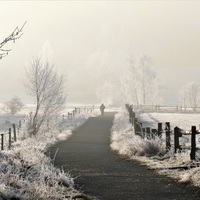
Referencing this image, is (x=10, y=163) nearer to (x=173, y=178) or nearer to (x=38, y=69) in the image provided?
(x=173, y=178)

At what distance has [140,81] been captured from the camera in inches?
3206

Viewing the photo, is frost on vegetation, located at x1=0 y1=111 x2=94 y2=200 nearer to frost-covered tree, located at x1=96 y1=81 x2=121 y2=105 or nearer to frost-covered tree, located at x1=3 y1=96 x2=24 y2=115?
frost-covered tree, located at x1=3 y1=96 x2=24 y2=115

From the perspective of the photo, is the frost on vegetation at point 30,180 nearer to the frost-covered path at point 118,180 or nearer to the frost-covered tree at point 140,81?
the frost-covered path at point 118,180

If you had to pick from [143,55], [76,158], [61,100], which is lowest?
[76,158]

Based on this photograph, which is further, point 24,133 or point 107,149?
point 24,133

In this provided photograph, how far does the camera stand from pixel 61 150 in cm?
2189

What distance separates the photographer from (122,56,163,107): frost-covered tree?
81312mm

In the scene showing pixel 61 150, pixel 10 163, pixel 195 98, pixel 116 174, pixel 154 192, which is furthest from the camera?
pixel 195 98

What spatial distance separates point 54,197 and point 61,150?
538 inches

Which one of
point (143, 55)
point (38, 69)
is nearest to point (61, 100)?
point (38, 69)

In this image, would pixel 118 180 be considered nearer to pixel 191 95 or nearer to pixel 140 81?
pixel 140 81

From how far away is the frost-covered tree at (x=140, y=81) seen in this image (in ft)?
267

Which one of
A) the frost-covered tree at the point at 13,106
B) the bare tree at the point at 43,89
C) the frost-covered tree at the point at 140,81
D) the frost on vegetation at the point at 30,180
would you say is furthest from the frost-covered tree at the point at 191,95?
the frost on vegetation at the point at 30,180

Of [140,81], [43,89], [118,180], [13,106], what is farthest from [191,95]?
[118,180]
